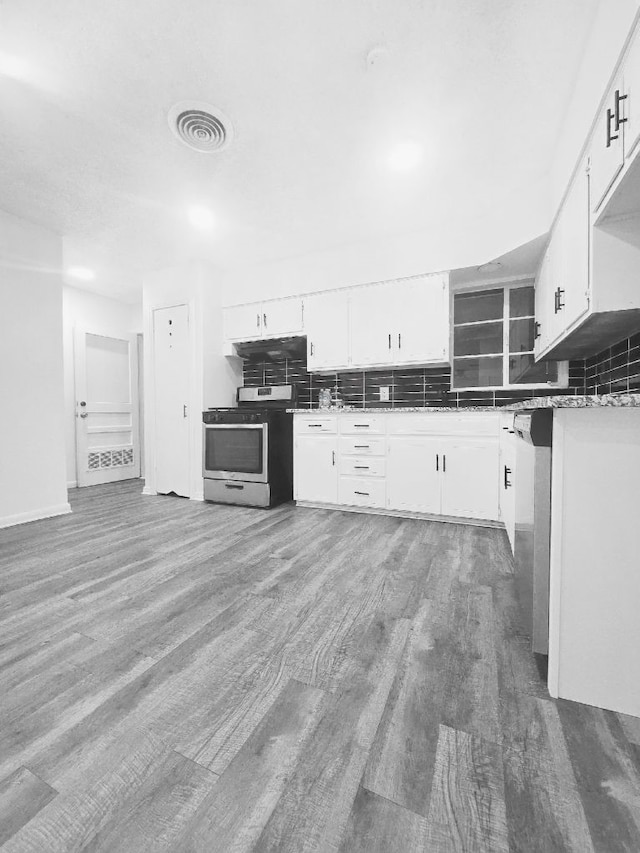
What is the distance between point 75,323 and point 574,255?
518 centimetres

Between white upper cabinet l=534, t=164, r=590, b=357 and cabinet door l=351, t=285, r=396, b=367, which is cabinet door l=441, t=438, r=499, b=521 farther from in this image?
cabinet door l=351, t=285, r=396, b=367

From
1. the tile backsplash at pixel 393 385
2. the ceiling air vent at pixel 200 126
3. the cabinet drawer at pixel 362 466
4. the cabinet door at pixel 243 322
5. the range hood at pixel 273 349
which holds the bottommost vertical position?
the cabinet drawer at pixel 362 466

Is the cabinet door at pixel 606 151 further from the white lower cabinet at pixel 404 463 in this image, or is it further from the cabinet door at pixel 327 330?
the cabinet door at pixel 327 330

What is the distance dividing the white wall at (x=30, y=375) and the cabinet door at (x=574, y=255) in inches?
154

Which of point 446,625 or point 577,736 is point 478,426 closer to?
point 446,625

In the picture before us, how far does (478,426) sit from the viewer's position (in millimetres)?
2881

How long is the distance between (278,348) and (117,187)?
1857 millimetres

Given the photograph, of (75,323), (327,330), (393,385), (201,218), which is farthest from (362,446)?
(75,323)

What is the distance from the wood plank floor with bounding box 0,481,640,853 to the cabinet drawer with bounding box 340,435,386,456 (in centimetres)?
133

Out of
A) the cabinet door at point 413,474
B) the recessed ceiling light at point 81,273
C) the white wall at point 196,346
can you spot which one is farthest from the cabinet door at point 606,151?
the recessed ceiling light at point 81,273

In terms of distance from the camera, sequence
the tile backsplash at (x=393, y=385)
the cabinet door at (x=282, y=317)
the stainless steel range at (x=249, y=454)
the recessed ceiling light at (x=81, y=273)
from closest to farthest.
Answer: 1. the tile backsplash at (x=393, y=385)
2. the stainless steel range at (x=249, y=454)
3. the cabinet door at (x=282, y=317)
4. the recessed ceiling light at (x=81, y=273)

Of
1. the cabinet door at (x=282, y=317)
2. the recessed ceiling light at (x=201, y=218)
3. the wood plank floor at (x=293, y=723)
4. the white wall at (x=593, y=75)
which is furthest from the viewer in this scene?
the cabinet door at (x=282, y=317)

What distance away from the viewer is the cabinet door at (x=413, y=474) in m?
3.01

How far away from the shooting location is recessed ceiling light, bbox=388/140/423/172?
7.38 ft
